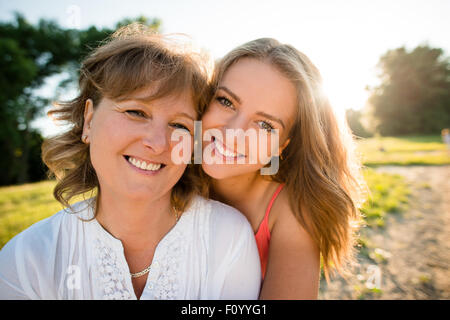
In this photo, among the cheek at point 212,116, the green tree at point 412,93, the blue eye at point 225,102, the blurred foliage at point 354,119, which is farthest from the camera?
the green tree at point 412,93

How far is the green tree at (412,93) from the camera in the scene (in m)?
31.5

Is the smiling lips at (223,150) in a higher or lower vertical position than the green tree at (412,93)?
lower

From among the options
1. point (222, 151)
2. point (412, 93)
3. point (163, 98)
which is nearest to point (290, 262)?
point (222, 151)

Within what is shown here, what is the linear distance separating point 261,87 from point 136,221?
130 centimetres

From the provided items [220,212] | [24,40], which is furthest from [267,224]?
[24,40]

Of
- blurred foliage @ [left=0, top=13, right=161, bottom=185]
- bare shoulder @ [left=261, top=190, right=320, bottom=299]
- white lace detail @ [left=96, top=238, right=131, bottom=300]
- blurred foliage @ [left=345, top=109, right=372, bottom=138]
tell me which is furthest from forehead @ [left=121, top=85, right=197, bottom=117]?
blurred foliage @ [left=0, top=13, right=161, bottom=185]

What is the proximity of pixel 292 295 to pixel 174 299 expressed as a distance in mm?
879

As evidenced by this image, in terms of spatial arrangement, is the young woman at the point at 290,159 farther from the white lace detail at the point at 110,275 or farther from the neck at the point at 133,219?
the white lace detail at the point at 110,275

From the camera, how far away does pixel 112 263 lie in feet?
5.45

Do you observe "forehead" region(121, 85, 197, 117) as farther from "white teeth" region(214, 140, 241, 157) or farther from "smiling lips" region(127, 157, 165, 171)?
"white teeth" region(214, 140, 241, 157)

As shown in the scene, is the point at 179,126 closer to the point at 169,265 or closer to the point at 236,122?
the point at 236,122

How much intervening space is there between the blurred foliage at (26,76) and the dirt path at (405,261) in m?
13.2

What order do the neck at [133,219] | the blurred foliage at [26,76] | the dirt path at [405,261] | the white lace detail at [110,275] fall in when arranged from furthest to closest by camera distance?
1. the blurred foliage at [26,76]
2. the dirt path at [405,261]
3. the neck at [133,219]
4. the white lace detail at [110,275]

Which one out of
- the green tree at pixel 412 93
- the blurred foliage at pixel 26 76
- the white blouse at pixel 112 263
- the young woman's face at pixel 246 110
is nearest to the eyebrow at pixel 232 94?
the young woman's face at pixel 246 110
